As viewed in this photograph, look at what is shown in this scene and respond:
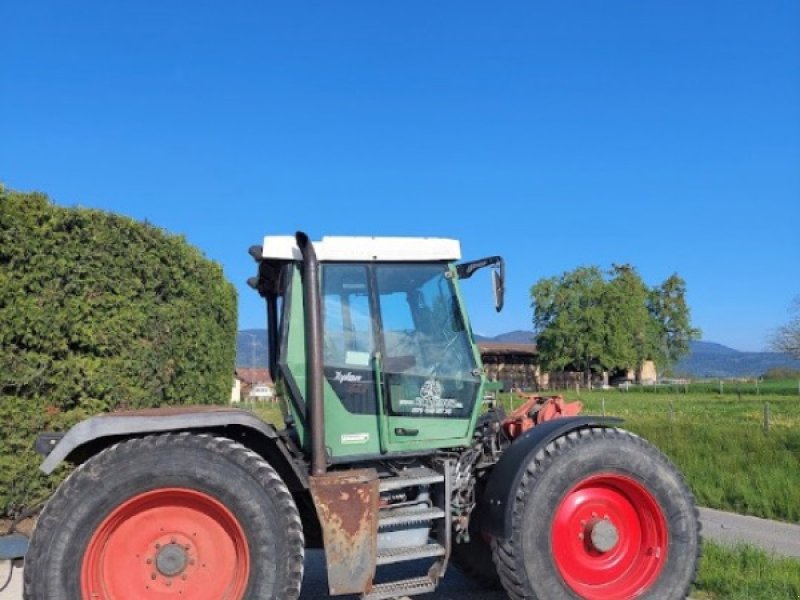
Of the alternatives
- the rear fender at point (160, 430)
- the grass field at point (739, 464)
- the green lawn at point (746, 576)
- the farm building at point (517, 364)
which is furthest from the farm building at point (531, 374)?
the rear fender at point (160, 430)

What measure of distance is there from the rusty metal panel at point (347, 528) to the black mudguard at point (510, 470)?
740 millimetres

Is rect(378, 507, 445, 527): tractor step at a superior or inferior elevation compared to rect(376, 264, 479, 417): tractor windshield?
inferior

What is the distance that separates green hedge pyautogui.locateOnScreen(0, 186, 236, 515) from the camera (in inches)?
275

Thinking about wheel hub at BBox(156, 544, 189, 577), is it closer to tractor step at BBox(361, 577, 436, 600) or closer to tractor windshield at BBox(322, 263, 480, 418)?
tractor step at BBox(361, 577, 436, 600)

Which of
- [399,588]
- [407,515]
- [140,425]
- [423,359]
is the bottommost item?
[399,588]

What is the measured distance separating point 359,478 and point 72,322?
463 centimetres

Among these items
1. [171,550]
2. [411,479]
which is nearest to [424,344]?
[411,479]

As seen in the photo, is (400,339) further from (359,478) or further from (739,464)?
(739,464)

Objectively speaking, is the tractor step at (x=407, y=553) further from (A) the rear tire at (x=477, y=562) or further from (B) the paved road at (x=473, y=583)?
(B) the paved road at (x=473, y=583)

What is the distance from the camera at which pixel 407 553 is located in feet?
13.6

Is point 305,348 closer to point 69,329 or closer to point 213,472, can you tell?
point 213,472

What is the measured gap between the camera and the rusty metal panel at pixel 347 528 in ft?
12.9

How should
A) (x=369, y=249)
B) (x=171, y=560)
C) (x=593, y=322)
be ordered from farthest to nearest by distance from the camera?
(x=593, y=322)
(x=369, y=249)
(x=171, y=560)

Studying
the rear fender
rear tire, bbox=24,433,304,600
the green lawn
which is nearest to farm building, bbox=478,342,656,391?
the green lawn
